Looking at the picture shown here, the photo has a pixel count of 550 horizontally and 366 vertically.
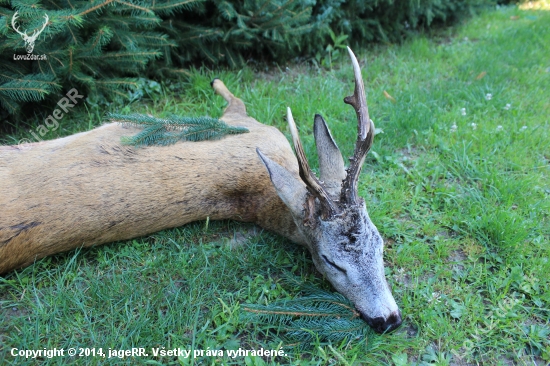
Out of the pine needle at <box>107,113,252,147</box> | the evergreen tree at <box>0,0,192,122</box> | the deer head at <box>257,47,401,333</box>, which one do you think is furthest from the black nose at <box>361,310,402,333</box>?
the evergreen tree at <box>0,0,192,122</box>

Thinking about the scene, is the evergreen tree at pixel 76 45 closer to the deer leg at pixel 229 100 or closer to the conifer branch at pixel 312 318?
the deer leg at pixel 229 100

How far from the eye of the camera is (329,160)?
3.41m

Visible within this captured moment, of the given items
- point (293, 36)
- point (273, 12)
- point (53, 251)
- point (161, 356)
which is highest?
point (273, 12)

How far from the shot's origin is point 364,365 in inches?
105

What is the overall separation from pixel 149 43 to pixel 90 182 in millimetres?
2147

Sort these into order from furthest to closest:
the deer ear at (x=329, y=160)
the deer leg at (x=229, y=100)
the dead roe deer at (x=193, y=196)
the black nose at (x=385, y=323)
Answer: the deer leg at (x=229, y=100)
the deer ear at (x=329, y=160)
the dead roe deer at (x=193, y=196)
the black nose at (x=385, y=323)

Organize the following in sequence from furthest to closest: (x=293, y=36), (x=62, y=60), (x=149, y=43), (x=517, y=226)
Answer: (x=293, y=36)
(x=149, y=43)
(x=62, y=60)
(x=517, y=226)

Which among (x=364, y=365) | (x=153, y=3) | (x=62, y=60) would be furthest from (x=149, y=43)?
(x=364, y=365)

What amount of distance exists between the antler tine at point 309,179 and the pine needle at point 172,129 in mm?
1089

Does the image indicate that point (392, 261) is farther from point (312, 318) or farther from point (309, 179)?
point (309, 179)

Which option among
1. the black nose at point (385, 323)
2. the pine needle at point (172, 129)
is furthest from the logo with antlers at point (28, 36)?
the black nose at point (385, 323)

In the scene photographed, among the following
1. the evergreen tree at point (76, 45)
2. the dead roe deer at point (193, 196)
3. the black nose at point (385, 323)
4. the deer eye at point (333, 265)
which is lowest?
the black nose at point (385, 323)

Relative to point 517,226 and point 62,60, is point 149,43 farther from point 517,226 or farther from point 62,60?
point 517,226

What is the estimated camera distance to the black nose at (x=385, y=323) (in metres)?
2.73
